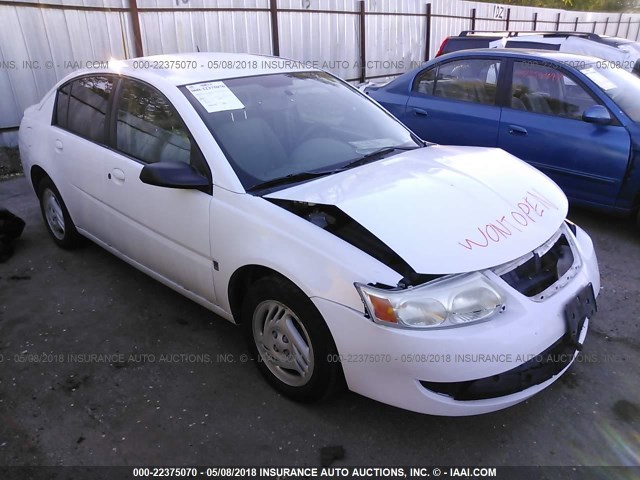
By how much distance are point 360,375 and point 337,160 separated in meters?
1.24

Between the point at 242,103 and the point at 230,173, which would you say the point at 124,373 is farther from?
the point at 242,103

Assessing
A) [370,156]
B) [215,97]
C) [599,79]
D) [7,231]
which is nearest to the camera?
[215,97]

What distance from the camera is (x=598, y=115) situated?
14.0 feet

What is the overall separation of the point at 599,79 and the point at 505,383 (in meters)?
3.68

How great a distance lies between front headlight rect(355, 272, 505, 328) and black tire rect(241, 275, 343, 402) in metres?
0.32

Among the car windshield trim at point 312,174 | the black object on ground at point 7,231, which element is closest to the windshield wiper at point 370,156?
the car windshield trim at point 312,174

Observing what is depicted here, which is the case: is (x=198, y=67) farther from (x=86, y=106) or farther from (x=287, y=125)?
(x=86, y=106)

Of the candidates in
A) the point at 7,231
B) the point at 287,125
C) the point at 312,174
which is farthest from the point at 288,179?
the point at 7,231

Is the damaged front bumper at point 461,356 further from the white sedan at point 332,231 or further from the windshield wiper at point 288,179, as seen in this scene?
the windshield wiper at point 288,179

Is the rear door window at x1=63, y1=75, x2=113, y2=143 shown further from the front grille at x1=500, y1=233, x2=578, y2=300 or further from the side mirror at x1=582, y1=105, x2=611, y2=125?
the side mirror at x1=582, y1=105, x2=611, y2=125

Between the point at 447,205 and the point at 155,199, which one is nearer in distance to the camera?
the point at 447,205

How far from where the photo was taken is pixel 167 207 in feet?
9.45

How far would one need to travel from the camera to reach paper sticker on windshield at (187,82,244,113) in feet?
9.30

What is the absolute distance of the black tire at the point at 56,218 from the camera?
406 cm
